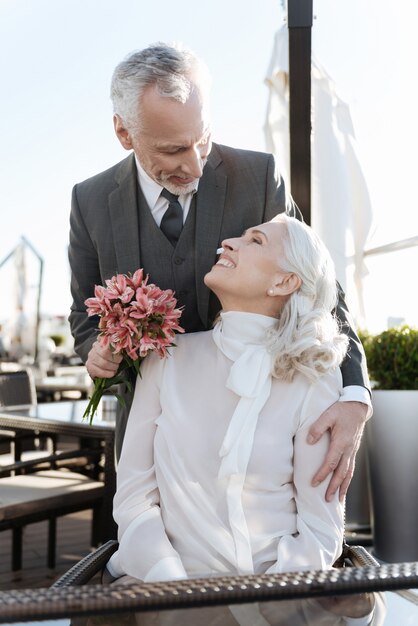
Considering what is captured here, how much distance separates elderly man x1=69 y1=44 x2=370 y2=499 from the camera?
1.85 meters

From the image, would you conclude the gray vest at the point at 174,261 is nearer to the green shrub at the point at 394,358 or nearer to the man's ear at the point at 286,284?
the man's ear at the point at 286,284

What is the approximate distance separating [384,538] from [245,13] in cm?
429

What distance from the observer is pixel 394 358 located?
12.3 ft

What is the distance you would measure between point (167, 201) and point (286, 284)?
48 cm

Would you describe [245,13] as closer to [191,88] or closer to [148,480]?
[191,88]

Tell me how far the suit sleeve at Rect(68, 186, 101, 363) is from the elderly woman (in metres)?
0.40

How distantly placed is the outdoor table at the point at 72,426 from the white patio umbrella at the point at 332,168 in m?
1.63

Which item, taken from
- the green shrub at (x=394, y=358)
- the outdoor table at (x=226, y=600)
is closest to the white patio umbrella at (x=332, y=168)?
the green shrub at (x=394, y=358)

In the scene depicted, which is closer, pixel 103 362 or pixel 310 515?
pixel 310 515

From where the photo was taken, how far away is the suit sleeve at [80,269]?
7.20 feet

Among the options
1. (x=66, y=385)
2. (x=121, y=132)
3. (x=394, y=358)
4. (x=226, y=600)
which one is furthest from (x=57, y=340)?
(x=226, y=600)

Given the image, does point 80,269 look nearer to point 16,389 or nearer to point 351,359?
point 351,359

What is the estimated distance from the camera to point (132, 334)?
1.73 m

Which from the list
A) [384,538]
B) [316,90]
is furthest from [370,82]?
[384,538]
